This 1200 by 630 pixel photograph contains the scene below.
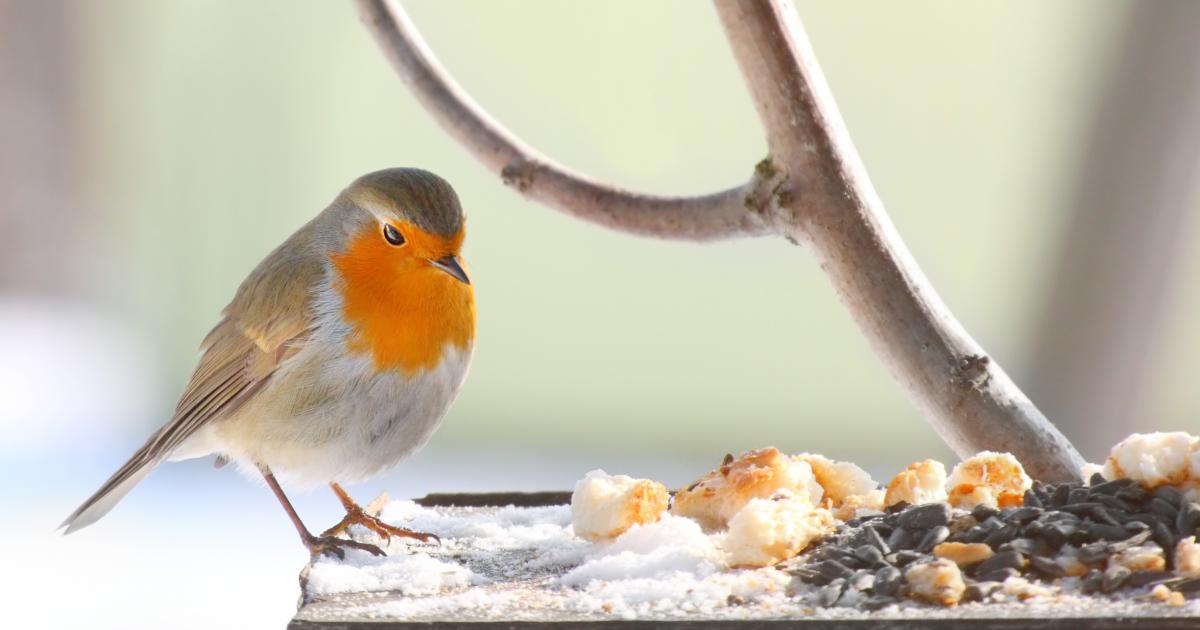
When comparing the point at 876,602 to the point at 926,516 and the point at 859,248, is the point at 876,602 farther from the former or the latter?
the point at 859,248

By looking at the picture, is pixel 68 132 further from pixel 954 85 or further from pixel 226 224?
pixel 954 85

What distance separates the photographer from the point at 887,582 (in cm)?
173

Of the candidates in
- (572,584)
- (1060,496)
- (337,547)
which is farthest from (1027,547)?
(337,547)

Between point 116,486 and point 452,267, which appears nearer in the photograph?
point 452,267

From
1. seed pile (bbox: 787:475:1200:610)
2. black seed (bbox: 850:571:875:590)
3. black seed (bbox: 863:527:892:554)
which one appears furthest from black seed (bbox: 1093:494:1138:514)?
black seed (bbox: 850:571:875:590)

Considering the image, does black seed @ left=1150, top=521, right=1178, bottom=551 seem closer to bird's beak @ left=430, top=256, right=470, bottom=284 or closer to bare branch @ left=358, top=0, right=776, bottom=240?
bare branch @ left=358, top=0, right=776, bottom=240

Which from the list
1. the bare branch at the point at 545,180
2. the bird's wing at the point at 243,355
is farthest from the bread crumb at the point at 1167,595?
the bird's wing at the point at 243,355

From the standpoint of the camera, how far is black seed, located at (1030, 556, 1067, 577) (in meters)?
1.77

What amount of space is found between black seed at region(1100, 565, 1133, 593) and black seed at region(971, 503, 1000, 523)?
0.80ft

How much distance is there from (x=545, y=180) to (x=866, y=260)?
690mm

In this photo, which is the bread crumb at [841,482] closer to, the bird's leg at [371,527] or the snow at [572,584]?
the snow at [572,584]

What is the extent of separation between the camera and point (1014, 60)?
22.8 feet

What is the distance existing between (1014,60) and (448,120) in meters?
4.83

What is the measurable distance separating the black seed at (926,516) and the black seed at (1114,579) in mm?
276
